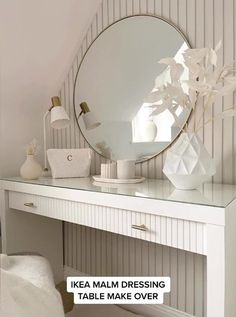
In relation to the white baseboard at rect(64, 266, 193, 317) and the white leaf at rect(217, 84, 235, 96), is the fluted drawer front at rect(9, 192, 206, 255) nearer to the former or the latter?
the white leaf at rect(217, 84, 235, 96)

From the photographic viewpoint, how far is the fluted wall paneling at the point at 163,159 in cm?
136

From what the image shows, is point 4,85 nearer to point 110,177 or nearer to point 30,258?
point 110,177

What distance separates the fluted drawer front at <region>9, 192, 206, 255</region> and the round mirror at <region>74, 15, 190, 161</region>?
46cm

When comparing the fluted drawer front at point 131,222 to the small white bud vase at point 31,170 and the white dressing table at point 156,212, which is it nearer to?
the white dressing table at point 156,212

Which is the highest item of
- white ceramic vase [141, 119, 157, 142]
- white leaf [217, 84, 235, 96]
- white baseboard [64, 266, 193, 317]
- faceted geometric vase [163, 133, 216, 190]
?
white leaf [217, 84, 235, 96]

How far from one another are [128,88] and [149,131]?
280mm

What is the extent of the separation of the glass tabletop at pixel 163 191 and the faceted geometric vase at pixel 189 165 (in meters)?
0.04

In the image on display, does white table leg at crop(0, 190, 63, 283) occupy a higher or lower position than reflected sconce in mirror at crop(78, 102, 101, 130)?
lower

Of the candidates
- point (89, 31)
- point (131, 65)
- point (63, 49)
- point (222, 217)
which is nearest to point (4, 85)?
point (63, 49)

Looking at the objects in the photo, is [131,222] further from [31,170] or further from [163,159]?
[31,170]

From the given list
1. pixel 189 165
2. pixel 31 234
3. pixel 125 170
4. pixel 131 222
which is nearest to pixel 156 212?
pixel 131 222

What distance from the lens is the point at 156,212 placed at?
1064mm

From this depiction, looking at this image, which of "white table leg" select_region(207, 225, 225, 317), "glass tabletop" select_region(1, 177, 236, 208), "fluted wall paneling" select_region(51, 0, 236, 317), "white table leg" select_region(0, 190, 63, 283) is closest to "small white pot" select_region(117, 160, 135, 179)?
"glass tabletop" select_region(1, 177, 236, 208)

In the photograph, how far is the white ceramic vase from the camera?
62.4 inches
